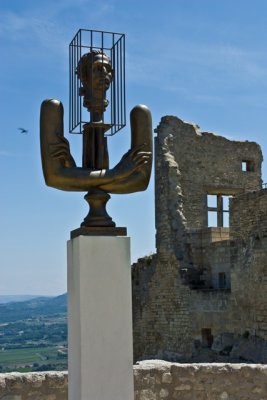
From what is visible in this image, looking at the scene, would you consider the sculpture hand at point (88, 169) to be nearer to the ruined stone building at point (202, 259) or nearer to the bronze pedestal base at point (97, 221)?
the bronze pedestal base at point (97, 221)

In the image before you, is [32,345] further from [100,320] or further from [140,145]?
[100,320]

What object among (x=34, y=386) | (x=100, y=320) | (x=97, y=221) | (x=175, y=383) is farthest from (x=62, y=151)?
(x=175, y=383)

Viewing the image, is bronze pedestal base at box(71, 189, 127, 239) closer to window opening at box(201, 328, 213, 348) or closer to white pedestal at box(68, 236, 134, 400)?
white pedestal at box(68, 236, 134, 400)

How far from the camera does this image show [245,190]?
23.5m

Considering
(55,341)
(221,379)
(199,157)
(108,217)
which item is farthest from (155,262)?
(55,341)

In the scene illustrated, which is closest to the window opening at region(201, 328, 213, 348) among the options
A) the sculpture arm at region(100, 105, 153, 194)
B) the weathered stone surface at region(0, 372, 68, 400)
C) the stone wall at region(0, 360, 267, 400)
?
the stone wall at region(0, 360, 267, 400)

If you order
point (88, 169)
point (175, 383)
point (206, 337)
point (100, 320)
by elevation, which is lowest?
point (206, 337)

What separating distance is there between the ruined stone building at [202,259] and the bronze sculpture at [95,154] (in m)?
10.3

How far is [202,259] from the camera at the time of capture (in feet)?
66.6

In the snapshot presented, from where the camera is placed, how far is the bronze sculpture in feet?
20.0

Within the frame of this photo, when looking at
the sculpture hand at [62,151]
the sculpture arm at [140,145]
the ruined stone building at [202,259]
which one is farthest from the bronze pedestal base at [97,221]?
the ruined stone building at [202,259]

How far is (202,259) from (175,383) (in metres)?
12.6

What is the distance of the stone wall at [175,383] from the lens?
24.0 feet

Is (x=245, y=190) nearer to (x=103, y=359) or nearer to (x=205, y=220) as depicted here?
(x=205, y=220)
